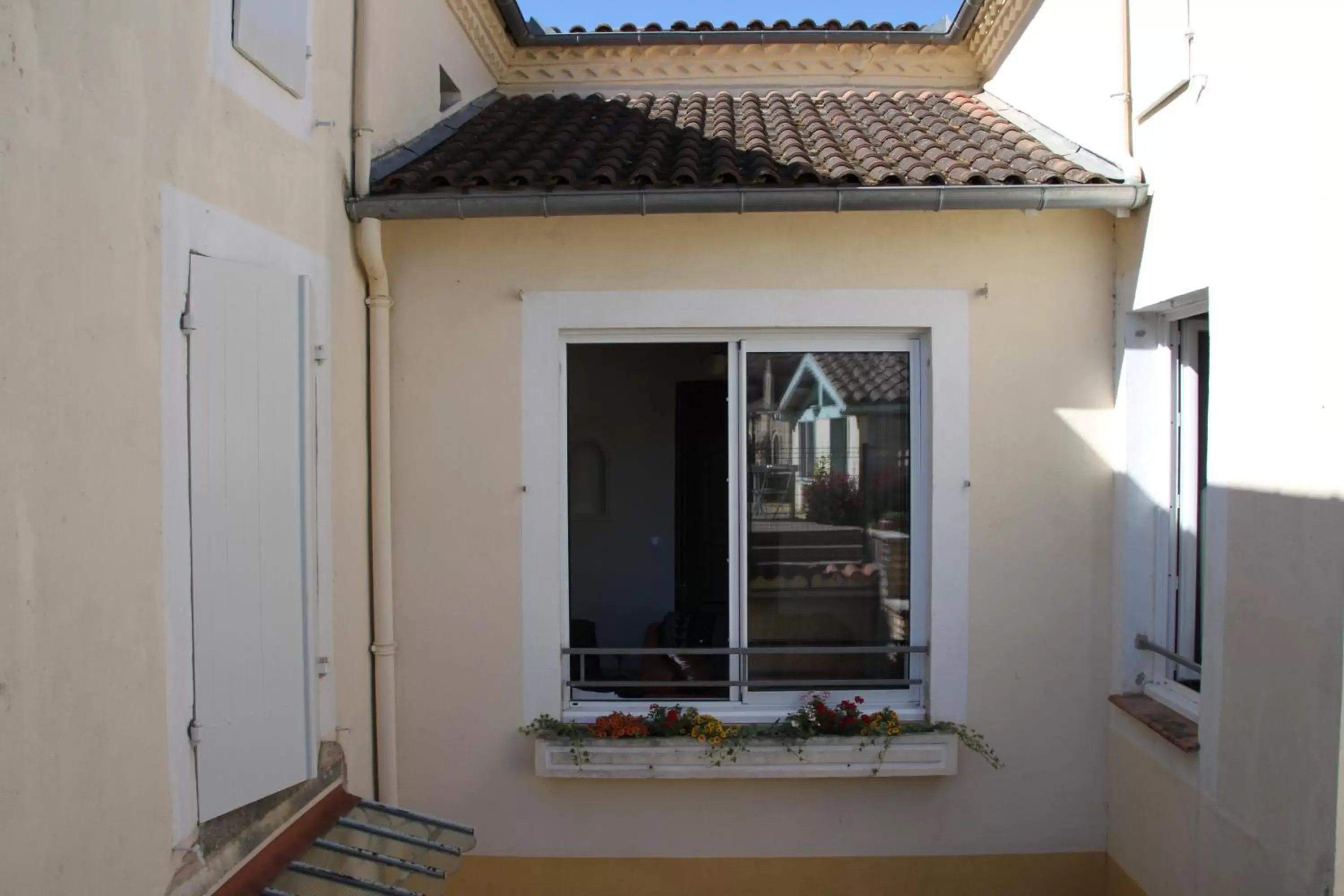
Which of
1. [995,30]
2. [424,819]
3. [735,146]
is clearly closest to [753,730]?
[424,819]

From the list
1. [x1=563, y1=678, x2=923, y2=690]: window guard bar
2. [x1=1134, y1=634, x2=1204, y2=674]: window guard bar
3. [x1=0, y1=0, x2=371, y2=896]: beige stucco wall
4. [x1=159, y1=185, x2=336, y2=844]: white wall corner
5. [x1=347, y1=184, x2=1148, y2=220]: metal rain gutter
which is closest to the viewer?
[x1=0, y1=0, x2=371, y2=896]: beige stucco wall

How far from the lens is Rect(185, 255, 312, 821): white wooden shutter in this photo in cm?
304

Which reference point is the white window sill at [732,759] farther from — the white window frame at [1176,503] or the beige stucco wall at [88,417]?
the beige stucco wall at [88,417]

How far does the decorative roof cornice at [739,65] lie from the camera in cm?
666

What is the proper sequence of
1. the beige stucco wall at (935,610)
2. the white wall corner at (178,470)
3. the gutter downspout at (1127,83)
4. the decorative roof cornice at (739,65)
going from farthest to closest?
the decorative roof cornice at (739,65) → the beige stucco wall at (935,610) → the gutter downspout at (1127,83) → the white wall corner at (178,470)

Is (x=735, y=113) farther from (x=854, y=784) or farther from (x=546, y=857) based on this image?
(x=546, y=857)

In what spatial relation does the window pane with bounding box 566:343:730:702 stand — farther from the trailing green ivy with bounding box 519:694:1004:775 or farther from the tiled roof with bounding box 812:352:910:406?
the trailing green ivy with bounding box 519:694:1004:775

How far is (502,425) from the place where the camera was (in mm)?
4617

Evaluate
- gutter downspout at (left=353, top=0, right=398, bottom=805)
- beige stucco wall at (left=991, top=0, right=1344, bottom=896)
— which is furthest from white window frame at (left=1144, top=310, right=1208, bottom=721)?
gutter downspout at (left=353, top=0, right=398, bottom=805)

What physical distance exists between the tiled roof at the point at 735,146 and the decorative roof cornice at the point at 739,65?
29 centimetres

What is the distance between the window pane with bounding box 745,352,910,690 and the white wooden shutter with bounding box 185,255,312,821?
2160mm

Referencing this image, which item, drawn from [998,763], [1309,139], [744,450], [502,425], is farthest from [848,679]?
[1309,139]

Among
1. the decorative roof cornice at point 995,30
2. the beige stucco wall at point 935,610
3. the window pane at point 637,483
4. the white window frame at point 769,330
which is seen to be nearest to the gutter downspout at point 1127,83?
the beige stucco wall at point 935,610

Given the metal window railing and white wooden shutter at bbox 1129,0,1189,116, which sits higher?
white wooden shutter at bbox 1129,0,1189,116
